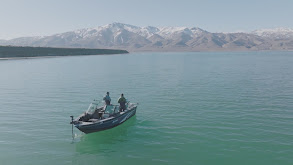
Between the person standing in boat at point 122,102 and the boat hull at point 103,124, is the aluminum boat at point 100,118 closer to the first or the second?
the boat hull at point 103,124

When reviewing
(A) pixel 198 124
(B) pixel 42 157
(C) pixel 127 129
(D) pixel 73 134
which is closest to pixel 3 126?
(D) pixel 73 134

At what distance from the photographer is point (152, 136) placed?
1998 centimetres

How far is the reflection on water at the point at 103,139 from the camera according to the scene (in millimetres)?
18014

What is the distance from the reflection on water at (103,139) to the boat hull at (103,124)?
21.7 inches

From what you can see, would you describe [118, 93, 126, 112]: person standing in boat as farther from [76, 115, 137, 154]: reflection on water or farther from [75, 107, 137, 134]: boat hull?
[76, 115, 137, 154]: reflection on water

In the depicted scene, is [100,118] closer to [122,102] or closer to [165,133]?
[122,102]

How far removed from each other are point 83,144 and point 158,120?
7901 mm

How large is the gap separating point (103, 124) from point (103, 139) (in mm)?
1246

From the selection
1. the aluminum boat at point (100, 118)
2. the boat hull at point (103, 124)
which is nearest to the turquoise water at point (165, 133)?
the boat hull at point (103, 124)

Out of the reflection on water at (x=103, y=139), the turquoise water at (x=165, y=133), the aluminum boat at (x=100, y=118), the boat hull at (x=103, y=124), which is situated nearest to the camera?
the turquoise water at (x=165, y=133)

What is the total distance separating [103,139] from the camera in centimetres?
2008

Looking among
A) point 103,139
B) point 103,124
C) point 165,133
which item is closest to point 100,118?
point 103,124

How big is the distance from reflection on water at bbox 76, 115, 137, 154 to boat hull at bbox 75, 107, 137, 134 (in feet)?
1.81

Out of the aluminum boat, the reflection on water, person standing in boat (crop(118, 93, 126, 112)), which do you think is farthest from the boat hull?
Result: person standing in boat (crop(118, 93, 126, 112))
